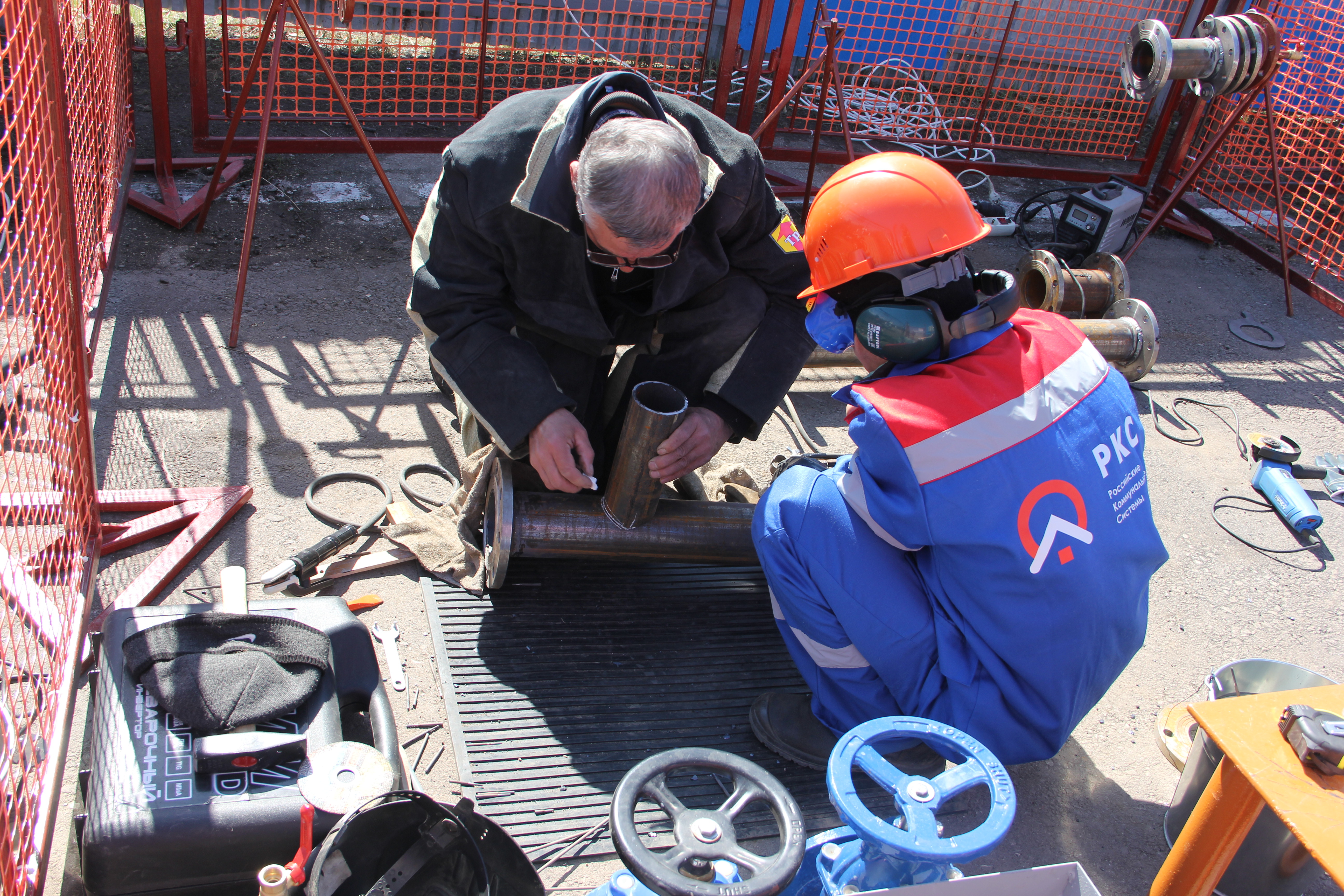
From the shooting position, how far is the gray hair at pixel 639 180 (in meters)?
2.25

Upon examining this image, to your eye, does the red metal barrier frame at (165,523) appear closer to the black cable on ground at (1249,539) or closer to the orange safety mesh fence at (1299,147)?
the black cable on ground at (1249,539)

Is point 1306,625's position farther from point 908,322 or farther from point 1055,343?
point 908,322

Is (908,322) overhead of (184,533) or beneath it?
overhead

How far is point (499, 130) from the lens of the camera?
2662 mm

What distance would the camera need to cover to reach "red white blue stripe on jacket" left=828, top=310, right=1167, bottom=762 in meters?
2.07

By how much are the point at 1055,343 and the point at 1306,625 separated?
1.93 meters

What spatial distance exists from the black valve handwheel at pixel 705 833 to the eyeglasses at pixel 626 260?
126cm

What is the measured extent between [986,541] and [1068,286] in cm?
299

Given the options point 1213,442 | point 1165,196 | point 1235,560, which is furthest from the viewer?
point 1165,196

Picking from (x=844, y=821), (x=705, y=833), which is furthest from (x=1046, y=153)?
(x=705, y=833)

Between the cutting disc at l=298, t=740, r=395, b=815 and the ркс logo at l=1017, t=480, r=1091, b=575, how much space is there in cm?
137

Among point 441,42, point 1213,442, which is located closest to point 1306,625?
point 1213,442

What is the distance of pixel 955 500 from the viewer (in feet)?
6.79

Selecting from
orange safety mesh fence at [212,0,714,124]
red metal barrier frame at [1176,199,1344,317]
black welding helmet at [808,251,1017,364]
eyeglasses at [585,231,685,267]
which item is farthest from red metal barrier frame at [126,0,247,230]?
red metal barrier frame at [1176,199,1344,317]
